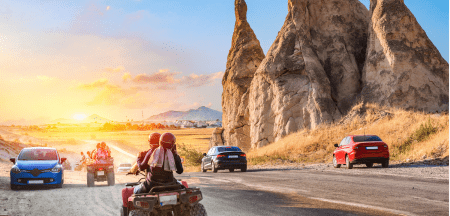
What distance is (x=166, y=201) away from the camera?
5.99 meters

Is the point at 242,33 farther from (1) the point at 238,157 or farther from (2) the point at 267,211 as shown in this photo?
(2) the point at 267,211

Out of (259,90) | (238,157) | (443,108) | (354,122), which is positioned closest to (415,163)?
(238,157)

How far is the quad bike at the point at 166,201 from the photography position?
591 cm

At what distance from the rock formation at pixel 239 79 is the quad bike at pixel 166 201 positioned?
37988 mm

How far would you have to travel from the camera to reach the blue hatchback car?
15.0 metres

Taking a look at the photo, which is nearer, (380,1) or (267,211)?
(267,211)

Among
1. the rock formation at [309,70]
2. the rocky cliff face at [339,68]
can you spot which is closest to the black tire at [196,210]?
the rocky cliff face at [339,68]

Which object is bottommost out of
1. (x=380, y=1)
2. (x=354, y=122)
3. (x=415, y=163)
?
(x=415, y=163)

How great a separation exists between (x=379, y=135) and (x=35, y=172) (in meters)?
20.5

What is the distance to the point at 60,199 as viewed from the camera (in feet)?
38.3

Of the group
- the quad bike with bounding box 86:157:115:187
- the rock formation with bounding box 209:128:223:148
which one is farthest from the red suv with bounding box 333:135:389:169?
the rock formation with bounding box 209:128:223:148

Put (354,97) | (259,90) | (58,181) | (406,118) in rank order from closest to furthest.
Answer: (58,181) → (406,118) → (354,97) → (259,90)

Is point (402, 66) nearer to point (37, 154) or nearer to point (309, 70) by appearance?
point (309, 70)

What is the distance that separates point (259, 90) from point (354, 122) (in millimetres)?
11308
